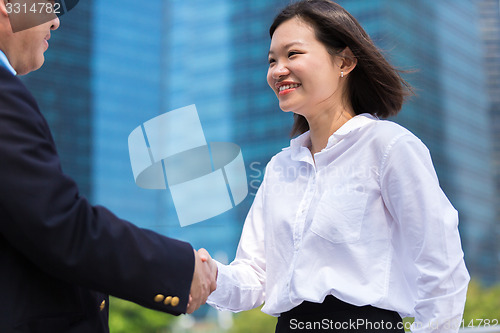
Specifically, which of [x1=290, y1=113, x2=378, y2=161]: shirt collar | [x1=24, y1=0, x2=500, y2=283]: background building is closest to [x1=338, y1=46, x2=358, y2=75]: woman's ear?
[x1=290, y1=113, x2=378, y2=161]: shirt collar

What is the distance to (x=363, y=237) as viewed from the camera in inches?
Result: 56.7

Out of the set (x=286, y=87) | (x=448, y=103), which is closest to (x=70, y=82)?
(x=448, y=103)

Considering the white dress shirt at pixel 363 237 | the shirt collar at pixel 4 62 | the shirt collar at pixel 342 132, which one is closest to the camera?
the shirt collar at pixel 4 62

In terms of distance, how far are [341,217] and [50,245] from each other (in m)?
0.74

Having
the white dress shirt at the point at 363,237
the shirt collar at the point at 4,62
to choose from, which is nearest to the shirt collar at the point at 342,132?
the white dress shirt at the point at 363,237

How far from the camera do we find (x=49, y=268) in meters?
1.04

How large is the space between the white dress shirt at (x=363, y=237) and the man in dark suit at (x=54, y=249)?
1.35ft

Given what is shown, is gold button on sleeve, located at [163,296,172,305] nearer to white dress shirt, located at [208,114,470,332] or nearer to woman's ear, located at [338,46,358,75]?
white dress shirt, located at [208,114,470,332]

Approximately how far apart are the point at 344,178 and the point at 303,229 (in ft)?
0.57

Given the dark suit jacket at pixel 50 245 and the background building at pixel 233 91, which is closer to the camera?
the dark suit jacket at pixel 50 245

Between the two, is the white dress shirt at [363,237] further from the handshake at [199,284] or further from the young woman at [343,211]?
the handshake at [199,284]

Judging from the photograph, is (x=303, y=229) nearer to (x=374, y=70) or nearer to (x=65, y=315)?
(x=374, y=70)

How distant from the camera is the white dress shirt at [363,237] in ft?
4.38

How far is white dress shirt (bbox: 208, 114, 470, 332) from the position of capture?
4.38 ft
